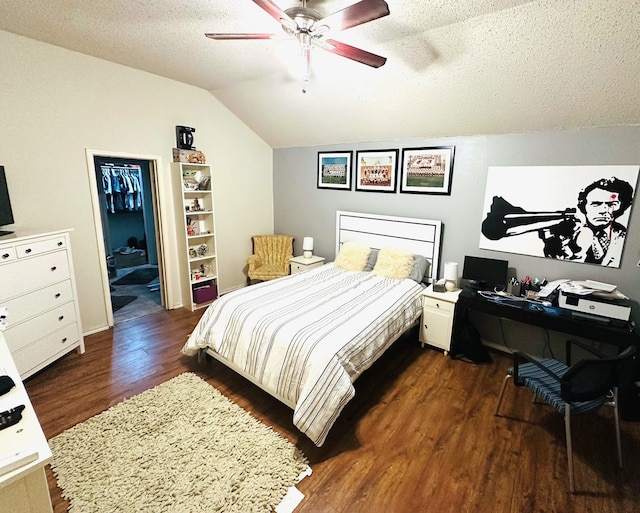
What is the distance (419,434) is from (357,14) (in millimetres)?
2603

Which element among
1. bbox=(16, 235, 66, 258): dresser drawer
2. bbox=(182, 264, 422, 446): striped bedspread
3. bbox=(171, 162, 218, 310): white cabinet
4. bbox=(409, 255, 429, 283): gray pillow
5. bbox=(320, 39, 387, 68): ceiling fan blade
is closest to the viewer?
bbox=(320, 39, 387, 68): ceiling fan blade

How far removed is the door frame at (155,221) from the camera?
336cm

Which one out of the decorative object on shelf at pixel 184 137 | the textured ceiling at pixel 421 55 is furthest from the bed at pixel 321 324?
the decorative object on shelf at pixel 184 137

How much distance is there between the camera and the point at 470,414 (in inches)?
95.6

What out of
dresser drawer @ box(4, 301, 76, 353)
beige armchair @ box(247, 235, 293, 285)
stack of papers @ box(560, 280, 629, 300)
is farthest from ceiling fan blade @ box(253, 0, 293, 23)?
beige armchair @ box(247, 235, 293, 285)

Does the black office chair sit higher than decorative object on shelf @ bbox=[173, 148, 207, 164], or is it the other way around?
decorative object on shelf @ bbox=[173, 148, 207, 164]

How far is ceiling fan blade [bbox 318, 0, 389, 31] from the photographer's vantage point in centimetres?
148

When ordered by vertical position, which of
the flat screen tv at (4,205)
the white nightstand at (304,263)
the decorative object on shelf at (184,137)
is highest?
the decorative object on shelf at (184,137)

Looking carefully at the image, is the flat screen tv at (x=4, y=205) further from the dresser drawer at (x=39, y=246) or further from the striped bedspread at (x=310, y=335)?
the striped bedspread at (x=310, y=335)

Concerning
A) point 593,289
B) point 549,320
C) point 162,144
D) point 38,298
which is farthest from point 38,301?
point 593,289

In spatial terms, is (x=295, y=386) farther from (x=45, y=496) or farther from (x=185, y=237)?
(x=185, y=237)

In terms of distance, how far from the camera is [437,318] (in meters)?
3.21

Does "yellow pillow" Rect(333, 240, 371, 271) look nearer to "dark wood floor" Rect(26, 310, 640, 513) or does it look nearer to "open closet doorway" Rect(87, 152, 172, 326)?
"dark wood floor" Rect(26, 310, 640, 513)

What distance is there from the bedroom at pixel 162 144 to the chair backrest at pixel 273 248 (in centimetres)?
49
